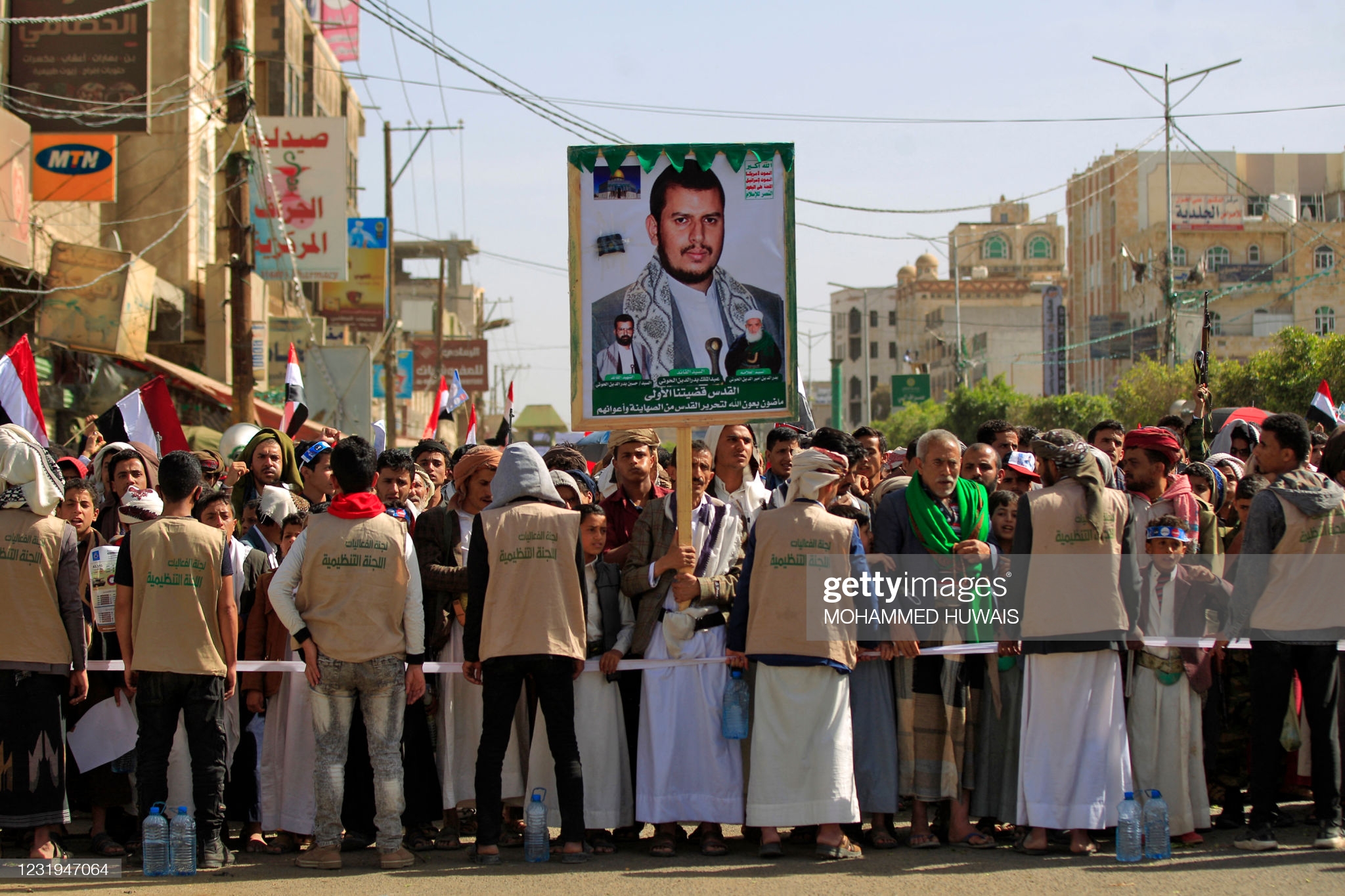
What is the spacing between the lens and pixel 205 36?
26406 mm

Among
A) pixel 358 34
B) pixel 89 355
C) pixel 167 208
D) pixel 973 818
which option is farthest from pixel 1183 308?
pixel 973 818

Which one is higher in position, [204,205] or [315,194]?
[315,194]

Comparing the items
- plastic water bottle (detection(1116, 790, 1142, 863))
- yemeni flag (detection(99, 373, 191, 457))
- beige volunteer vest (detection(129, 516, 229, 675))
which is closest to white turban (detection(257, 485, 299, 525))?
beige volunteer vest (detection(129, 516, 229, 675))

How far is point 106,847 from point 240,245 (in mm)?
9143

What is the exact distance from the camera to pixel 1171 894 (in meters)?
5.82

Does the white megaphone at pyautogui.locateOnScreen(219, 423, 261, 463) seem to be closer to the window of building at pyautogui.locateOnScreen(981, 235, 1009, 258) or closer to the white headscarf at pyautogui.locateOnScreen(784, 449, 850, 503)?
the white headscarf at pyautogui.locateOnScreen(784, 449, 850, 503)

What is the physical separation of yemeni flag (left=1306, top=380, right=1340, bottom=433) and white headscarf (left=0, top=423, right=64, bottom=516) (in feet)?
34.6

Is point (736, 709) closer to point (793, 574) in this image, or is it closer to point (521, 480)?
point (793, 574)

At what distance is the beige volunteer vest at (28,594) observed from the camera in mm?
6457

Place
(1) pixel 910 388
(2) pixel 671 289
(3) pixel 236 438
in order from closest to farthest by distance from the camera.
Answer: (2) pixel 671 289
(3) pixel 236 438
(1) pixel 910 388

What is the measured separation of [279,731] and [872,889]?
317cm

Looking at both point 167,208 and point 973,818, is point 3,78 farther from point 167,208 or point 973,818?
point 973,818

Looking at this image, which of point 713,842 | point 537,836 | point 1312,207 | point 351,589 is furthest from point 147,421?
point 1312,207

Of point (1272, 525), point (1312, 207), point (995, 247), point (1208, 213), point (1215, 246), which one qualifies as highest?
point (995, 247)
